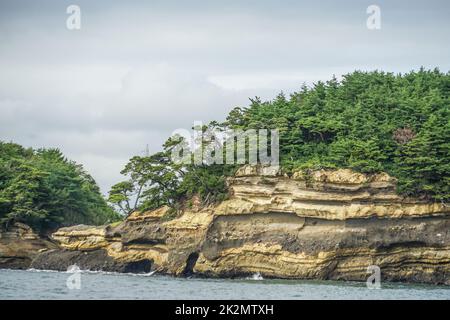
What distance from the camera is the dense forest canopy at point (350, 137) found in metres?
46.2

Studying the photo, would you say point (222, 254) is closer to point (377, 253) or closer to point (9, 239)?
point (377, 253)

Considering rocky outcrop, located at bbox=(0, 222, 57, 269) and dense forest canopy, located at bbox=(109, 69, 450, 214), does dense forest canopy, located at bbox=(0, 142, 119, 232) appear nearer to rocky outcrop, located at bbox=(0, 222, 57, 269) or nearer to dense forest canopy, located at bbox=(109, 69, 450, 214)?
rocky outcrop, located at bbox=(0, 222, 57, 269)

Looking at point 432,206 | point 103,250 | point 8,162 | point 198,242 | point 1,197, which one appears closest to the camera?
point 432,206

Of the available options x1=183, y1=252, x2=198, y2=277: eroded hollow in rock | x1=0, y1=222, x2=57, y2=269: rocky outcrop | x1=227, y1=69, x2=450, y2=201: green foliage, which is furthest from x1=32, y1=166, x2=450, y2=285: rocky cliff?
x1=0, y1=222, x2=57, y2=269: rocky outcrop

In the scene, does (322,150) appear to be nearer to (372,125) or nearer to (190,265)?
(372,125)

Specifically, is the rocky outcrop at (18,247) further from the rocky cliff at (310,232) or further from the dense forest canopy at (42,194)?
the rocky cliff at (310,232)

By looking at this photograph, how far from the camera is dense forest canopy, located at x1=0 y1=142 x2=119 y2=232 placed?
56188 mm

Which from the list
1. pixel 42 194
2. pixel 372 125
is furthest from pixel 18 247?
pixel 372 125

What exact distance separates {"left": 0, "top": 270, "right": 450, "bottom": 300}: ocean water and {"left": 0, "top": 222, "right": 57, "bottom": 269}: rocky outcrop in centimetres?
728

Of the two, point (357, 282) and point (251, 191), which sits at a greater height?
point (251, 191)

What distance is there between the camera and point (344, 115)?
50.7 metres

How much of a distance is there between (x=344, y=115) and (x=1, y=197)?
68.1ft

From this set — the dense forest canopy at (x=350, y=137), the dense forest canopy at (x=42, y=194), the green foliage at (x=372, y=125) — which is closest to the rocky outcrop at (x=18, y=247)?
the dense forest canopy at (x=42, y=194)

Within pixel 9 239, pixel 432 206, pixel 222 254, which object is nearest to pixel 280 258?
pixel 222 254
